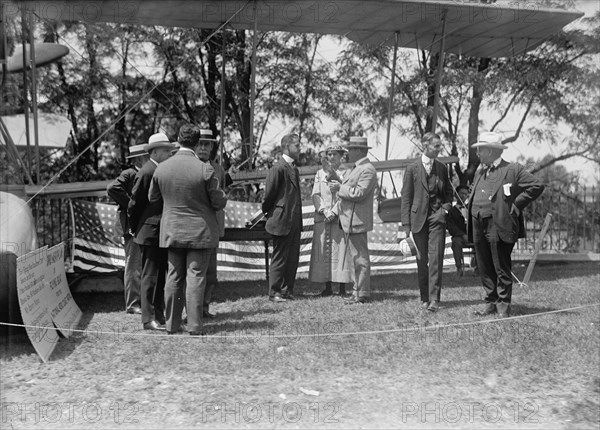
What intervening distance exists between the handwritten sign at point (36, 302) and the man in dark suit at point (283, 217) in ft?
8.68

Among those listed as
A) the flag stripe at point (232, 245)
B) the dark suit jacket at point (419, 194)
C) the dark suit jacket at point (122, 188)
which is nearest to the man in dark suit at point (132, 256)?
→ the dark suit jacket at point (122, 188)

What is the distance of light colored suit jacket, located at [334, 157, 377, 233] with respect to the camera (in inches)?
307

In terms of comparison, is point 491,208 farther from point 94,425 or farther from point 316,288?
point 94,425

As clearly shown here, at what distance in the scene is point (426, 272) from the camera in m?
7.42

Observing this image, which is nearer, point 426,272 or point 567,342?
point 567,342

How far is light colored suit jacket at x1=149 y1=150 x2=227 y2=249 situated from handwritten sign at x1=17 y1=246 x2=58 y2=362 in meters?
1.18

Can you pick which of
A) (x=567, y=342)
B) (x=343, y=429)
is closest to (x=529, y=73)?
(x=567, y=342)

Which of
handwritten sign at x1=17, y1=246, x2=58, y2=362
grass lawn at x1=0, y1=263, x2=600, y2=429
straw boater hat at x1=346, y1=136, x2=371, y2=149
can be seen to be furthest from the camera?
straw boater hat at x1=346, y1=136, x2=371, y2=149

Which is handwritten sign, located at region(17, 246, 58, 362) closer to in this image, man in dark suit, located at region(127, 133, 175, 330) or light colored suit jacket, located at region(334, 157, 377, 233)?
man in dark suit, located at region(127, 133, 175, 330)

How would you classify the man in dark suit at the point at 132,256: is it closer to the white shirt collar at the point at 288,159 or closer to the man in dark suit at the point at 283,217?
the man in dark suit at the point at 283,217

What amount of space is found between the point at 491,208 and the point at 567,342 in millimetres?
1525

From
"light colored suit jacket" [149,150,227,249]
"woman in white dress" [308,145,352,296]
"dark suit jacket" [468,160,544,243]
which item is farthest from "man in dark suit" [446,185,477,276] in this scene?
"light colored suit jacket" [149,150,227,249]

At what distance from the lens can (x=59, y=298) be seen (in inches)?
278

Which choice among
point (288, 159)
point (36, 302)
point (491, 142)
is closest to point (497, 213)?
point (491, 142)
